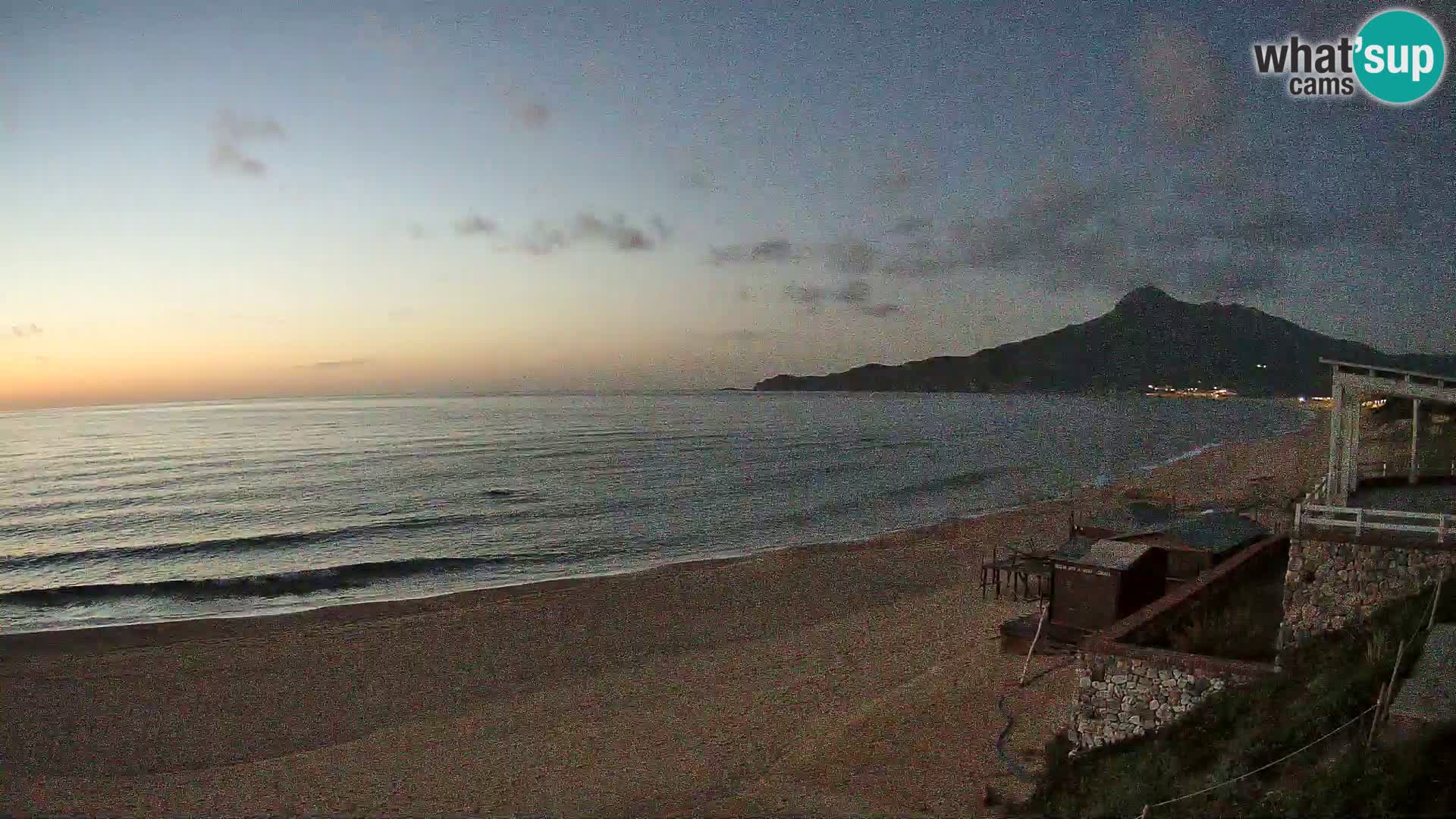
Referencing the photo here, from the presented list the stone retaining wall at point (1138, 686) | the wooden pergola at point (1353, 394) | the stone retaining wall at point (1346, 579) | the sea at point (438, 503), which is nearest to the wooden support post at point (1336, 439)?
the wooden pergola at point (1353, 394)

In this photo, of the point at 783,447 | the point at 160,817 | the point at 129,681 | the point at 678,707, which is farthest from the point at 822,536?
the point at 783,447

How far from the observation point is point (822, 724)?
51.0 ft

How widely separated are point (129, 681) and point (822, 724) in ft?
53.2

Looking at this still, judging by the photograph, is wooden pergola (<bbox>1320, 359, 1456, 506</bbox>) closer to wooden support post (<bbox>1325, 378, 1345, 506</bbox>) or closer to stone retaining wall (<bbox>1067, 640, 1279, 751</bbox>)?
wooden support post (<bbox>1325, 378, 1345, 506</bbox>)

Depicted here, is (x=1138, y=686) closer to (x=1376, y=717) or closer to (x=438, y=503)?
(x=1376, y=717)

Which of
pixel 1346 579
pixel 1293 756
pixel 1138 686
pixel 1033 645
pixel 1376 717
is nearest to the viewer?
pixel 1376 717

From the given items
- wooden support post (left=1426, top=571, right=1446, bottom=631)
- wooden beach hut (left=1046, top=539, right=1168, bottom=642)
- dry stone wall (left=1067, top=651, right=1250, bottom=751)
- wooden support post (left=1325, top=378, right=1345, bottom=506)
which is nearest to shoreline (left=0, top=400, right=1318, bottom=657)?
wooden beach hut (left=1046, top=539, right=1168, bottom=642)

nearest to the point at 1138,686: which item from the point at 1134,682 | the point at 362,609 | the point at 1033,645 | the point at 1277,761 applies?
the point at 1134,682

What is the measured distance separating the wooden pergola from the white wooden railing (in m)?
1.48

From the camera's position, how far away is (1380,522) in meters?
12.9

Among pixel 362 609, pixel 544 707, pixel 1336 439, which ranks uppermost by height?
pixel 1336 439

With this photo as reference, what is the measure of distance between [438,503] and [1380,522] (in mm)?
46345

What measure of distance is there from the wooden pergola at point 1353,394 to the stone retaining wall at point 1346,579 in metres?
2.86

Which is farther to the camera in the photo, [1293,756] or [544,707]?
[544,707]
